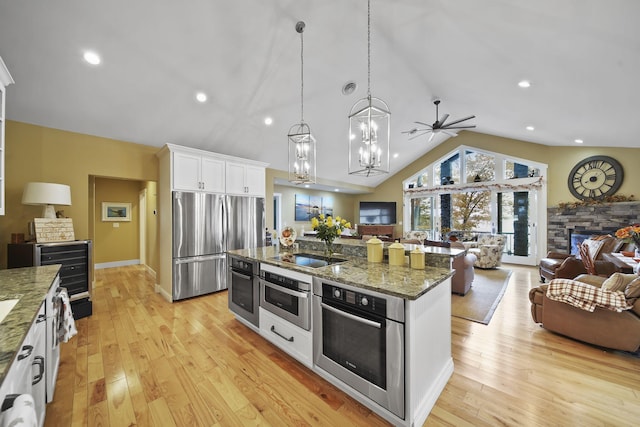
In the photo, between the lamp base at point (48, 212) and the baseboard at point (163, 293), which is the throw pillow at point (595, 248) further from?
the lamp base at point (48, 212)

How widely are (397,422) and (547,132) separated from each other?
6.47 meters

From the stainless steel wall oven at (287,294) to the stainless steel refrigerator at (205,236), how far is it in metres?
1.99

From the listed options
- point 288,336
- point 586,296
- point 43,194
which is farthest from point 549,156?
point 43,194

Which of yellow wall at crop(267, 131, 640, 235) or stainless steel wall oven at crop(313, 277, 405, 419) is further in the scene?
yellow wall at crop(267, 131, 640, 235)

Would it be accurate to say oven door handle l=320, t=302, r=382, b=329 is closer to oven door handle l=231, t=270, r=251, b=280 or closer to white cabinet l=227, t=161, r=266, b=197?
oven door handle l=231, t=270, r=251, b=280

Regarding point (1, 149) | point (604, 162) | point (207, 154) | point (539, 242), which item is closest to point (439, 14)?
point (207, 154)

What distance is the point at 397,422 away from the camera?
1512 millimetres

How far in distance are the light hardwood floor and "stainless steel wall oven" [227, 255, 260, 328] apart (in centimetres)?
23

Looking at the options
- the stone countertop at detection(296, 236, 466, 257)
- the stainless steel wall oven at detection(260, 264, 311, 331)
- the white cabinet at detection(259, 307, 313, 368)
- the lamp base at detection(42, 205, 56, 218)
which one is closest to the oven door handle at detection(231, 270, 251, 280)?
the stainless steel wall oven at detection(260, 264, 311, 331)

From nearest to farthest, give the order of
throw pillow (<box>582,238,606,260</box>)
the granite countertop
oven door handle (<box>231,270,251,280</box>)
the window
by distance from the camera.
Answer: the granite countertop < oven door handle (<box>231,270,251,280</box>) < throw pillow (<box>582,238,606,260</box>) < the window

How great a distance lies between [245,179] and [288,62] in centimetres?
210

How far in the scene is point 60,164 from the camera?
342 centimetres

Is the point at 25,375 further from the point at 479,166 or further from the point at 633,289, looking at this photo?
the point at 479,166

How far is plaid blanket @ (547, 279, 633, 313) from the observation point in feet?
7.47
